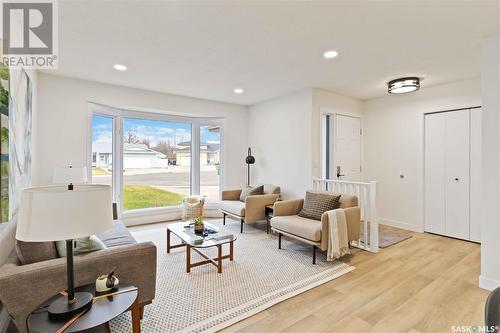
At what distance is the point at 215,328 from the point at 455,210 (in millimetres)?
4144

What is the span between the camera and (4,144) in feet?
5.81

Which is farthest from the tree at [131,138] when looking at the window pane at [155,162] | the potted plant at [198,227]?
the potted plant at [198,227]

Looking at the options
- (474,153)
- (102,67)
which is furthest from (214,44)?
(474,153)

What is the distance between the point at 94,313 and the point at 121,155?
387 centimetres

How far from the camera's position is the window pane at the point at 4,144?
1707 millimetres

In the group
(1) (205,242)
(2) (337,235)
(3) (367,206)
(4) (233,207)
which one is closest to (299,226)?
(2) (337,235)

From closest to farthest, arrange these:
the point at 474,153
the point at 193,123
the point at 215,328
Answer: the point at 215,328
the point at 474,153
the point at 193,123

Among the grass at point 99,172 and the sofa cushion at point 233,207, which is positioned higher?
the grass at point 99,172

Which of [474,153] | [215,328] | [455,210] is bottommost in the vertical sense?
[215,328]

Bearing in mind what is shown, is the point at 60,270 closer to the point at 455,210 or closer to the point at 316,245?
the point at 316,245

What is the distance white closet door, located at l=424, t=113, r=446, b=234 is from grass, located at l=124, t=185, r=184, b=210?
187 inches

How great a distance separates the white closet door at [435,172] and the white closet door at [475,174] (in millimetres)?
355

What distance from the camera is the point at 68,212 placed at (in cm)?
109

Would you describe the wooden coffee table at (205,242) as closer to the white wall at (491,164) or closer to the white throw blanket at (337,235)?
the white throw blanket at (337,235)
